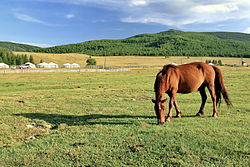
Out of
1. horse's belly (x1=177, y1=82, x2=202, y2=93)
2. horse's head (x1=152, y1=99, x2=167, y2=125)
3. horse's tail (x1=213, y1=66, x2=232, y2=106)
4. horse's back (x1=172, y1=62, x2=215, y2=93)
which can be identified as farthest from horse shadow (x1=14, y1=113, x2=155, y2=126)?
horse's tail (x1=213, y1=66, x2=232, y2=106)

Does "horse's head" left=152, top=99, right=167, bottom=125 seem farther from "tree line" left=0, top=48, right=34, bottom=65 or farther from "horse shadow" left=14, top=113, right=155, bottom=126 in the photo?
"tree line" left=0, top=48, right=34, bottom=65

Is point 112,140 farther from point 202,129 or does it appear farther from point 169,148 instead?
point 202,129

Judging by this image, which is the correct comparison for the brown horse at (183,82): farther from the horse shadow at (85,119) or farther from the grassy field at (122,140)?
the horse shadow at (85,119)

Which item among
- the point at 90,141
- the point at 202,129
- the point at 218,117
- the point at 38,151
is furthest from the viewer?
the point at 218,117

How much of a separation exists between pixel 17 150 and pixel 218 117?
26.5ft

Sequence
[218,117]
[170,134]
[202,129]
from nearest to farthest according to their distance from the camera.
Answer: [170,134] → [202,129] → [218,117]

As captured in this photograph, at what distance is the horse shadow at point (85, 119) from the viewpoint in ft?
30.6

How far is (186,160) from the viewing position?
5367 mm

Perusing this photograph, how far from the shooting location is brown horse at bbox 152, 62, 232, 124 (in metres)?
8.85

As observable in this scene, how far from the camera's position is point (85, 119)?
396 inches

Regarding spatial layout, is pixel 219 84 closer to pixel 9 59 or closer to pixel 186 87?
pixel 186 87

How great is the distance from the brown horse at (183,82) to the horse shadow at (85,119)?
4.68ft

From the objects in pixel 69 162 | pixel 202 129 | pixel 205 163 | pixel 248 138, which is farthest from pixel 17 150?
pixel 248 138

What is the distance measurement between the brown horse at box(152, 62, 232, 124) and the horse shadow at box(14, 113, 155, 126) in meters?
1.43
